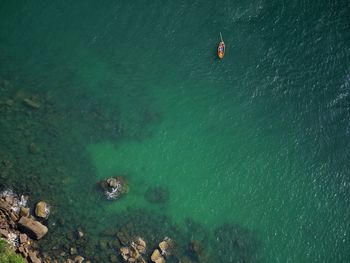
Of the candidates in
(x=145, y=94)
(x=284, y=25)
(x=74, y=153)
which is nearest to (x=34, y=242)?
(x=74, y=153)

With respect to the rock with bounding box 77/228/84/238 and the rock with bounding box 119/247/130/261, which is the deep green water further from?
the rock with bounding box 119/247/130/261

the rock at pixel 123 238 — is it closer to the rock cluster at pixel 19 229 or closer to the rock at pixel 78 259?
the rock at pixel 78 259

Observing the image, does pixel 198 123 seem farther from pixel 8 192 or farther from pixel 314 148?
pixel 8 192

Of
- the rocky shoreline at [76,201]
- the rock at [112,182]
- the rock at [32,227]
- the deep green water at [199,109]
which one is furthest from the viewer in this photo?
the deep green water at [199,109]

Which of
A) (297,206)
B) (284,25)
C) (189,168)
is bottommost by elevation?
(297,206)

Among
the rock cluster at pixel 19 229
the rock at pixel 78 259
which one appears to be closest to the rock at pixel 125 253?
the rock at pixel 78 259

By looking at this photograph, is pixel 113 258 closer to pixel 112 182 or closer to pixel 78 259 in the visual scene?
pixel 78 259

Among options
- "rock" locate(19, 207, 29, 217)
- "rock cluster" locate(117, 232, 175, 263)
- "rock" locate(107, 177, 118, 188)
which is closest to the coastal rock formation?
"rock" locate(107, 177, 118, 188)
